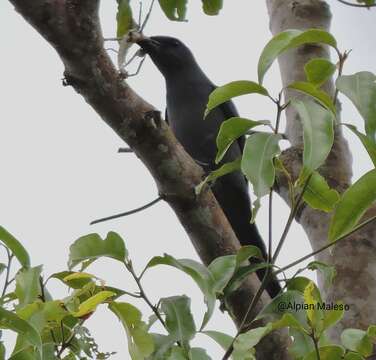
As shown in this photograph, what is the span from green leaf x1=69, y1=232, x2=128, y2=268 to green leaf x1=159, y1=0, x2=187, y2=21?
86 cm

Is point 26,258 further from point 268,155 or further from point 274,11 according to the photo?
point 274,11

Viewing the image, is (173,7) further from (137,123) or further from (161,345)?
(161,345)

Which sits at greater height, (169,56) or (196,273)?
(169,56)

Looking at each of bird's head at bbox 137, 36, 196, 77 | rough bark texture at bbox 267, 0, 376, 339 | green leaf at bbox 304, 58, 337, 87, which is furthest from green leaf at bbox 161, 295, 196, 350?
bird's head at bbox 137, 36, 196, 77

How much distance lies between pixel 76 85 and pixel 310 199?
0.60 meters

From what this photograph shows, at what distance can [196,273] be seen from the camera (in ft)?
4.29

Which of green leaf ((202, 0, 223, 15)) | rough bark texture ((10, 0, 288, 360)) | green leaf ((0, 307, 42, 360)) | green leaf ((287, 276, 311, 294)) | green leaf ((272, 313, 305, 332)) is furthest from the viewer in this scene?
green leaf ((202, 0, 223, 15))

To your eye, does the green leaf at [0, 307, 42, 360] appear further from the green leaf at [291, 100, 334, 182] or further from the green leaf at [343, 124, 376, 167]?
the green leaf at [343, 124, 376, 167]

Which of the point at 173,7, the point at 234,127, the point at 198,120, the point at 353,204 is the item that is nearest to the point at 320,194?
the point at 353,204

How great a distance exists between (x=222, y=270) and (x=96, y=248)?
26cm

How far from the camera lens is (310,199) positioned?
1.41 meters

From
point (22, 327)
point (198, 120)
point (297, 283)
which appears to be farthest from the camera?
point (198, 120)

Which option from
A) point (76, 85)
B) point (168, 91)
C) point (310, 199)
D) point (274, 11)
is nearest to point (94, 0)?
point (76, 85)

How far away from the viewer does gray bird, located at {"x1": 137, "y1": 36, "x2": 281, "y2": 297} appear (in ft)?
11.0
